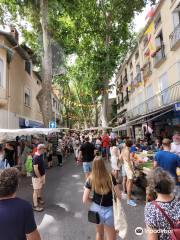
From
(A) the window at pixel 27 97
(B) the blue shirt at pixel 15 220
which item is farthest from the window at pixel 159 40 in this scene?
(B) the blue shirt at pixel 15 220

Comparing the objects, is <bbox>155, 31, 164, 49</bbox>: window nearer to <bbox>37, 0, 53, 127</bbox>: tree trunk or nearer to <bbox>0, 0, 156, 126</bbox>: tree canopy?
<bbox>0, 0, 156, 126</bbox>: tree canopy

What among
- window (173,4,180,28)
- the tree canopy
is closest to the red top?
the tree canopy

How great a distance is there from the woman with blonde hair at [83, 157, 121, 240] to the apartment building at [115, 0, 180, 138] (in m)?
7.75

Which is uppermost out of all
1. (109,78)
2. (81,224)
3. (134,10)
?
(134,10)

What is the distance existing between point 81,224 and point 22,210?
3252mm

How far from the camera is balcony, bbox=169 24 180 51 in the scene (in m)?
13.2

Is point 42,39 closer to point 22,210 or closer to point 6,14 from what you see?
point 6,14

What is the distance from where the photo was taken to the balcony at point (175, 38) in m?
13.2

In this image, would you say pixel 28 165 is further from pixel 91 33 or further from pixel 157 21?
pixel 91 33

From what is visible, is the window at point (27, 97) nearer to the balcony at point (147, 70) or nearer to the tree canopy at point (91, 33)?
the tree canopy at point (91, 33)

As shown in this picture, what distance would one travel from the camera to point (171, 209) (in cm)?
220

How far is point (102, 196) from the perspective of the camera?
11.1ft

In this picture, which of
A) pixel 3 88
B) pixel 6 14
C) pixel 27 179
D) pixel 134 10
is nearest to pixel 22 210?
pixel 27 179

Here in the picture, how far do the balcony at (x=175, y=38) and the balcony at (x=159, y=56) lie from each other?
1.49 m
